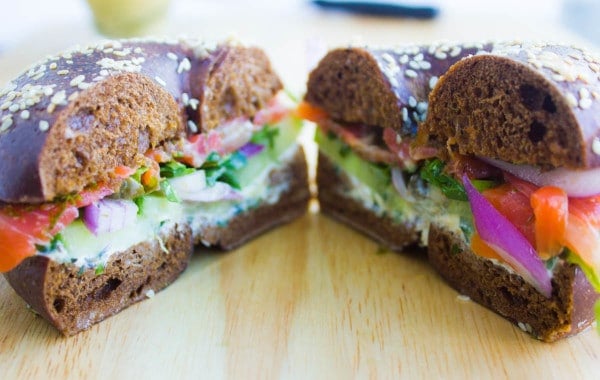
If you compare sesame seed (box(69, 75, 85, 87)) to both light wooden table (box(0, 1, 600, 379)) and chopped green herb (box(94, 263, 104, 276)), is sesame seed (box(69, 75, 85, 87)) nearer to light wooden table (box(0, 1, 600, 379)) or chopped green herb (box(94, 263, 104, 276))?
chopped green herb (box(94, 263, 104, 276))

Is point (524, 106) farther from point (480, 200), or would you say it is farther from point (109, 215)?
point (109, 215)

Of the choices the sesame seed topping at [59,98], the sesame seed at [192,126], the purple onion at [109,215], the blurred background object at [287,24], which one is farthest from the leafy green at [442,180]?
the blurred background object at [287,24]

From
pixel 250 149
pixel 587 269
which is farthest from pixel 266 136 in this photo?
pixel 587 269

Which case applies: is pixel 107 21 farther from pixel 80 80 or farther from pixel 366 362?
pixel 366 362

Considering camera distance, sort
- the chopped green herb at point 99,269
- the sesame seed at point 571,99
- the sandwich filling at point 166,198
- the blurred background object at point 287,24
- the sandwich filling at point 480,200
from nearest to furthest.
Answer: the sesame seed at point 571,99
the sandwich filling at point 480,200
the sandwich filling at point 166,198
the chopped green herb at point 99,269
the blurred background object at point 287,24

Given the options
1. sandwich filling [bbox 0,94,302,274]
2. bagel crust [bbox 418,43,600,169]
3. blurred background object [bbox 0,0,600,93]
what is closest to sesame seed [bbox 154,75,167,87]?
sandwich filling [bbox 0,94,302,274]

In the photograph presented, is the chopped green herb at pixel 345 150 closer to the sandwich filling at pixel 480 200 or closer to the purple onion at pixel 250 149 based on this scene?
the sandwich filling at pixel 480 200
